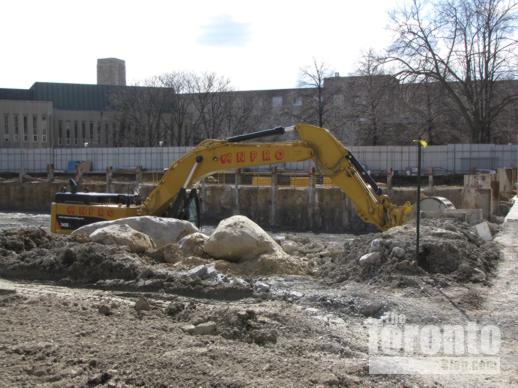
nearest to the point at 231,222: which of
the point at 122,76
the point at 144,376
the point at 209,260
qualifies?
the point at 209,260

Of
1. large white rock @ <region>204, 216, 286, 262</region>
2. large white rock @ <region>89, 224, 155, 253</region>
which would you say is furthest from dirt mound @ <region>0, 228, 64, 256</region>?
large white rock @ <region>204, 216, 286, 262</region>

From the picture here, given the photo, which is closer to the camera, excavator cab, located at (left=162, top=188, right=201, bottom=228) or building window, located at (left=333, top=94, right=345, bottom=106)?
excavator cab, located at (left=162, top=188, right=201, bottom=228)

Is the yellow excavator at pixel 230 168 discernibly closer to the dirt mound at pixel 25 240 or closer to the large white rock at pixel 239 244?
the dirt mound at pixel 25 240

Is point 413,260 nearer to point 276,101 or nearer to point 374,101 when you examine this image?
point 374,101

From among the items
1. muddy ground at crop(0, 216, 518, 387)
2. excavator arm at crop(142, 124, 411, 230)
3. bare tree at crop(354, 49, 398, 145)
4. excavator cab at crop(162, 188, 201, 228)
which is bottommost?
muddy ground at crop(0, 216, 518, 387)

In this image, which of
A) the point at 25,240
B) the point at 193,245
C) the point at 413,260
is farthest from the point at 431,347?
the point at 25,240

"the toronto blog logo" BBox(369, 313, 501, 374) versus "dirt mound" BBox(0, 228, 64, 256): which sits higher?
"dirt mound" BBox(0, 228, 64, 256)

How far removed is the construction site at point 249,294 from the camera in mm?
5660

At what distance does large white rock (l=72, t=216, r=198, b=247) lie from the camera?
1398 cm

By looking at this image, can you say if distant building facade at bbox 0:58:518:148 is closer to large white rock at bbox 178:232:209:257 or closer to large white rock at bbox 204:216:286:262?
large white rock at bbox 178:232:209:257

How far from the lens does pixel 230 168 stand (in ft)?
49.9

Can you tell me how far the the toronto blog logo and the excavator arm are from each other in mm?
5898

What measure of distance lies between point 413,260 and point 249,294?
8.60 ft

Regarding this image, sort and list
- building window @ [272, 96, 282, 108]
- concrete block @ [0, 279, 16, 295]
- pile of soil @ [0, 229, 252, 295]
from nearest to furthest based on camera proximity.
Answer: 1. concrete block @ [0, 279, 16, 295]
2. pile of soil @ [0, 229, 252, 295]
3. building window @ [272, 96, 282, 108]
